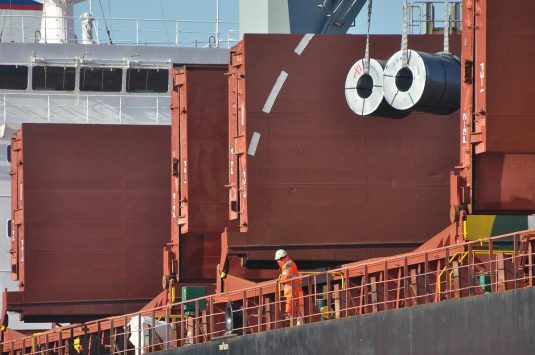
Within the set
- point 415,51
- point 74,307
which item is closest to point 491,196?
point 415,51

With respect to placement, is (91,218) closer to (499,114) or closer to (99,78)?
(99,78)

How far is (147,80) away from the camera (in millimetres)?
35312

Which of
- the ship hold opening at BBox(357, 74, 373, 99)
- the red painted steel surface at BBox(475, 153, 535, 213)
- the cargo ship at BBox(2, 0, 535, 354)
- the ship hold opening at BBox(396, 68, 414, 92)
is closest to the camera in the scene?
the cargo ship at BBox(2, 0, 535, 354)

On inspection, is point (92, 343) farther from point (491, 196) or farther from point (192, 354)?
point (491, 196)

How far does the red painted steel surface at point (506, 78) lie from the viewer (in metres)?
18.4

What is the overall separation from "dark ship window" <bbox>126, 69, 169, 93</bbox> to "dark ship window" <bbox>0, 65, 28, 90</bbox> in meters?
2.11

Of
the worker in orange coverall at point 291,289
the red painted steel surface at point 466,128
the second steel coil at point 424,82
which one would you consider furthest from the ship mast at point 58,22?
the red painted steel surface at point 466,128

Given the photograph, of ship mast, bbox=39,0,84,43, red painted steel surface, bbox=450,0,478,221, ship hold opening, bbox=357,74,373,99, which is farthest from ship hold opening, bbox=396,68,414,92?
ship mast, bbox=39,0,84,43

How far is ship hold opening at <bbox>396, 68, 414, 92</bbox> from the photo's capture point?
2131 centimetres

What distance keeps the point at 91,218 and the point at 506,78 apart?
13.5 meters

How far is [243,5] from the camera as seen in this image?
25.8 metres

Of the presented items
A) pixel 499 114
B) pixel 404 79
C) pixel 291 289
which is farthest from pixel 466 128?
pixel 291 289

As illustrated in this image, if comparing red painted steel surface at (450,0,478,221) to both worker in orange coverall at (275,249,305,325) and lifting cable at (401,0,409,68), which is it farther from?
worker in orange coverall at (275,249,305,325)

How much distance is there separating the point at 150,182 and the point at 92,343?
3419 mm
